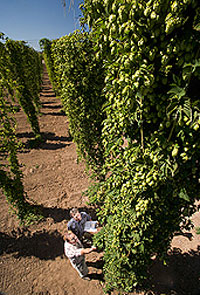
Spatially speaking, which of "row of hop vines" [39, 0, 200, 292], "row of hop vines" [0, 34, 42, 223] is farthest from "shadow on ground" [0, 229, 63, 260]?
"row of hop vines" [39, 0, 200, 292]

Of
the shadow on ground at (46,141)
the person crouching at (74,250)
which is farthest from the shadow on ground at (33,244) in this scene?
the shadow on ground at (46,141)

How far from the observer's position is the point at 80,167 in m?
7.84

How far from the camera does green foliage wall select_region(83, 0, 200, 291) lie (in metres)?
1.31

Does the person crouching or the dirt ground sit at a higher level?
the person crouching

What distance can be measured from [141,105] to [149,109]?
22cm

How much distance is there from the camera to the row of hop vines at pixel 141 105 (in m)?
1.33

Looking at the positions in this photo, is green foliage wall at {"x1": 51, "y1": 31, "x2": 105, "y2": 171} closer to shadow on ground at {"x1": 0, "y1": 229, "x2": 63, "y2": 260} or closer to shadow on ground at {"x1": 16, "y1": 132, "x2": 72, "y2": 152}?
shadow on ground at {"x1": 0, "y1": 229, "x2": 63, "y2": 260}

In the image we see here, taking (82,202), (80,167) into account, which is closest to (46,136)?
(80,167)

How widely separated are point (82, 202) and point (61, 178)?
1.80m

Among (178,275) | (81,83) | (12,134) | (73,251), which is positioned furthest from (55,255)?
(81,83)

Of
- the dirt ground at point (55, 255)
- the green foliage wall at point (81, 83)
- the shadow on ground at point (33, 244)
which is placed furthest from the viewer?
the shadow on ground at point (33, 244)

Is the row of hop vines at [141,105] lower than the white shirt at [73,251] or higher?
higher

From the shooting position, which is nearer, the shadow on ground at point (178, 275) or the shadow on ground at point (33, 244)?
the shadow on ground at point (178, 275)

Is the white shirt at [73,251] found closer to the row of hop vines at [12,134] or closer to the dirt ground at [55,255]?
the dirt ground at [55,255]
